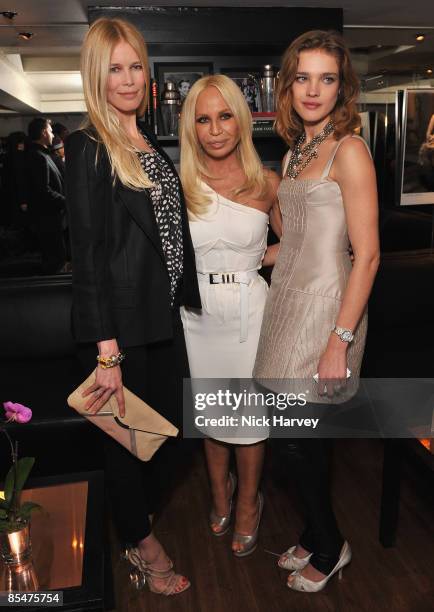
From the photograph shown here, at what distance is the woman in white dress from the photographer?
2.00 meters

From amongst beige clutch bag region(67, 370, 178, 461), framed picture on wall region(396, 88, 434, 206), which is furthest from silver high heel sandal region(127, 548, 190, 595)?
framed picture on wall region(396, 88, 434, 206)

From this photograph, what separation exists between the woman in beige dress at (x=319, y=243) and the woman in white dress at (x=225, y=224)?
0.56ft

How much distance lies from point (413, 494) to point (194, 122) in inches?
72.6

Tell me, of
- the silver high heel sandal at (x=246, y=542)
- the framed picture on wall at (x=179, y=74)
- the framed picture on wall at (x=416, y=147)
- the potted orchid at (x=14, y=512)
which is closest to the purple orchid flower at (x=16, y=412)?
the potted orchid at (x=14, y=512)

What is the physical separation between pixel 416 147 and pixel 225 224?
2.51 meters

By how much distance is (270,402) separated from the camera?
2.10 m

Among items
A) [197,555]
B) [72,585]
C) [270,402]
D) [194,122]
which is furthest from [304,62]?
[197,555]

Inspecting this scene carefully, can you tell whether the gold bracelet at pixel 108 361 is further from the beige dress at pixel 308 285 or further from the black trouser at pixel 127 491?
the beige dress at pixel 308 285

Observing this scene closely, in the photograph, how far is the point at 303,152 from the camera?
5.93 ft

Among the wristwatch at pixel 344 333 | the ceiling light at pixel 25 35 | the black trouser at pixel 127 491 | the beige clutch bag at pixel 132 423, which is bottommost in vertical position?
the black trouser at pixel 127 491

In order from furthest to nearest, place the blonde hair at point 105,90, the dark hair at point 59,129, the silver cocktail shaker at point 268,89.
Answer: the dark hair at point 59,129 → the silver cocktail shaker at point 268,89 → the blonde hair at point 105,90

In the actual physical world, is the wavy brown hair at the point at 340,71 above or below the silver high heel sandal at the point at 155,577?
above

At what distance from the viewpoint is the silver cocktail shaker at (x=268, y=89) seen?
347 centimetres

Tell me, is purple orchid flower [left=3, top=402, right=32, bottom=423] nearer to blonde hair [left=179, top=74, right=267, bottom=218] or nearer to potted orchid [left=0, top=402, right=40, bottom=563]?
potted orchid [left=0, top=402, right=40, bottom=563]
